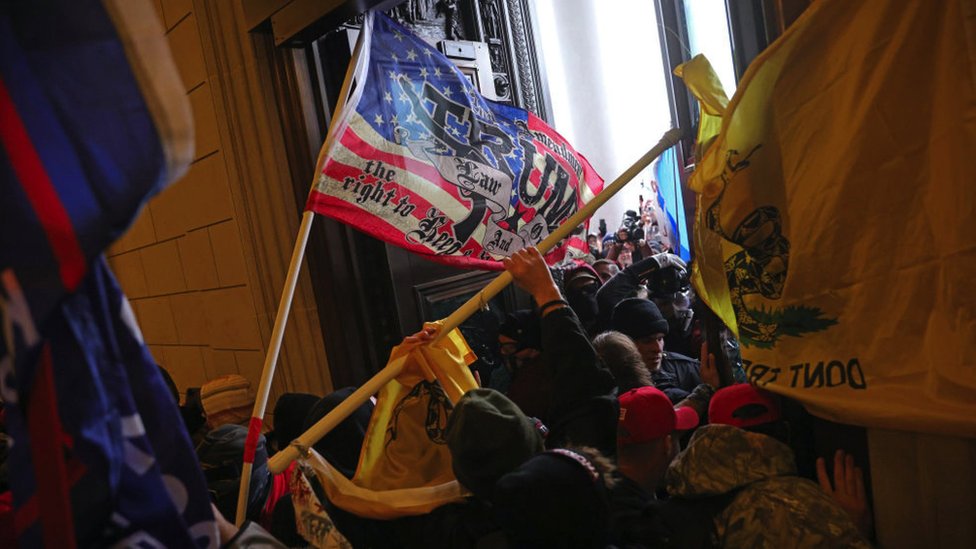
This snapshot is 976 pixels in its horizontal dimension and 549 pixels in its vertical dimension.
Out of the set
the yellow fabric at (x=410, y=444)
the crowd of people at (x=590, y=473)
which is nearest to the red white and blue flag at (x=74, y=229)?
the crowd of people at (x=590, y=473)

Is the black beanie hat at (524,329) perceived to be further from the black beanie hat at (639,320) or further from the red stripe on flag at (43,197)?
the red stripe on flag at (43,197)

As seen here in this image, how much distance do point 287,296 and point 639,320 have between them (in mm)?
1619

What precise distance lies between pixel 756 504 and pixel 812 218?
2.30ft

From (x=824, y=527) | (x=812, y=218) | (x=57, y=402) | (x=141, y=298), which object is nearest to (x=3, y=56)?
(x=57, y=402)

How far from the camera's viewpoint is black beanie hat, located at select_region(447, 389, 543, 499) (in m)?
1.57

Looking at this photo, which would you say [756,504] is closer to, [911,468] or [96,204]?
[911,468]

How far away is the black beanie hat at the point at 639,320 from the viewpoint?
304cm

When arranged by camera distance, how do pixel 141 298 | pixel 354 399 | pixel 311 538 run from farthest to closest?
pixel 141 298, pixel 354 399, pixel 311 538


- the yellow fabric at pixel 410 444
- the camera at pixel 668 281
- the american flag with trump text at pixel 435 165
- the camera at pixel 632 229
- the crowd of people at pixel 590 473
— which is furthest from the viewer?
the camera at pixel 632 229

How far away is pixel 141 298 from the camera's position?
205 inches

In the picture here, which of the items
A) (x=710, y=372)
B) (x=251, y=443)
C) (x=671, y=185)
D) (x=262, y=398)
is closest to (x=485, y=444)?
(x=251, y=443)

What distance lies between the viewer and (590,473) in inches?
57.7

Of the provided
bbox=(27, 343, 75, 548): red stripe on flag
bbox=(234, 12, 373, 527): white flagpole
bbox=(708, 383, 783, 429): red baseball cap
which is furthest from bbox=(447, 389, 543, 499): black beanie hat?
bbox=(27, 343, 75, 548): red stripe on flag

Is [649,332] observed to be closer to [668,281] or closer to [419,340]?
[668,281]
